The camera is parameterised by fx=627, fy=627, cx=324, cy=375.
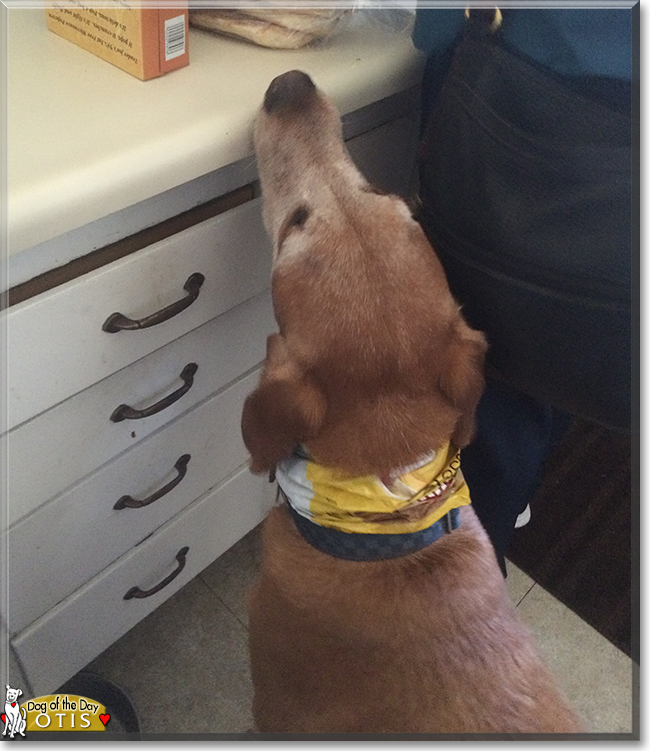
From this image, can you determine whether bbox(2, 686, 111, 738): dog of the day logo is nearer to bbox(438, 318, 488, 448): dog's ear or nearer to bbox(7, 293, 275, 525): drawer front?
bbox(7, 293, 275, 525): drawer front

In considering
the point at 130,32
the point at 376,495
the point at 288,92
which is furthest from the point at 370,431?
the point at 130,32

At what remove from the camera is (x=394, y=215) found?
71 cm

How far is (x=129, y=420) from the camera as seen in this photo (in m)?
0.82

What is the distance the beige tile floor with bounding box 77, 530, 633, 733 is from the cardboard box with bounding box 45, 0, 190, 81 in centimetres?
103

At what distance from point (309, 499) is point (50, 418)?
0.31 metres

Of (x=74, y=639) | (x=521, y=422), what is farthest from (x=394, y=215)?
(x=74, y=639)

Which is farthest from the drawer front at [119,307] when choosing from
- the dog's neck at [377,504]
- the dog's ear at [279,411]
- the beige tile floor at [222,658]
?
the beige tile floor at [222,658]

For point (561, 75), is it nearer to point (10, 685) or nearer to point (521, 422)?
point (521, 422)

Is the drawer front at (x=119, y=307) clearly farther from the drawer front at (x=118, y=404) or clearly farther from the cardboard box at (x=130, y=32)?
the cardboard box at (x=130, y=32)

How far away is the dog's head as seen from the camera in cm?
66

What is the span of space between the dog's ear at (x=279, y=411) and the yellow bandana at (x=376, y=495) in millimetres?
45

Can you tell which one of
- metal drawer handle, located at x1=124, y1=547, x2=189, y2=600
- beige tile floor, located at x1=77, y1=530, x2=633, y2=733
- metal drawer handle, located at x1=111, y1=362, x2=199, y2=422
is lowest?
beige tile floor, located at x1=77, y1=530, x2=633, y2=733

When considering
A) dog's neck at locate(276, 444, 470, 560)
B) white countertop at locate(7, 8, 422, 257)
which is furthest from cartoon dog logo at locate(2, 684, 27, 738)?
white countertop at locate(7, 8, 422, 257)

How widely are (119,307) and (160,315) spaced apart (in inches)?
1.8
